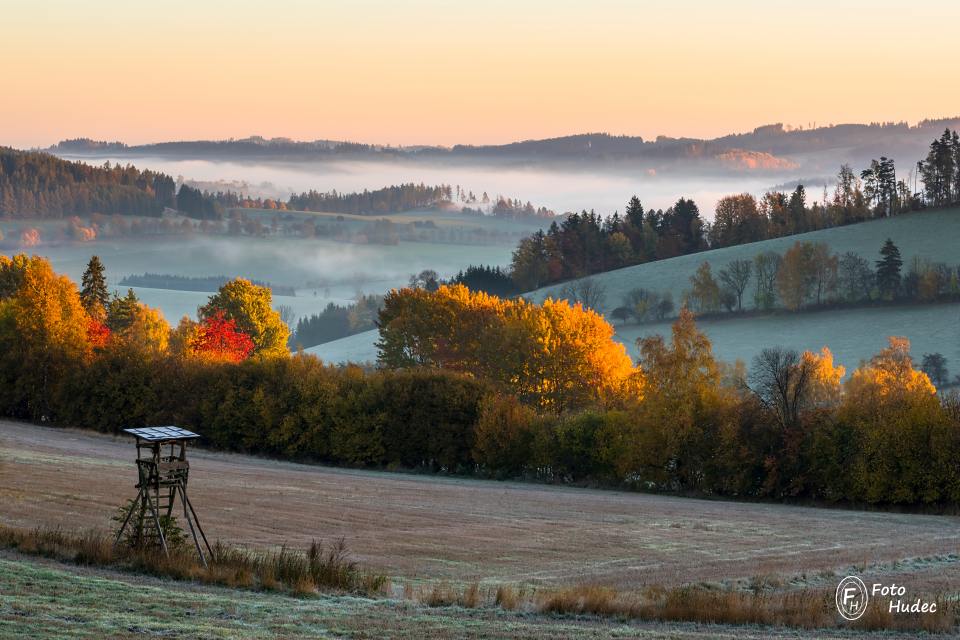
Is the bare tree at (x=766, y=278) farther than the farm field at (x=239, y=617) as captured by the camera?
Yes

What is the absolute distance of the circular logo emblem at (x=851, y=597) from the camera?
86.3ft

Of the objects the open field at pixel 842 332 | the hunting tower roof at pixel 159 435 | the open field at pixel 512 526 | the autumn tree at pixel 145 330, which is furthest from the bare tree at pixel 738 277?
the hunting tower roof at pixel 159 435

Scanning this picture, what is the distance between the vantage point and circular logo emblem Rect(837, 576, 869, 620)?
86.3 feet

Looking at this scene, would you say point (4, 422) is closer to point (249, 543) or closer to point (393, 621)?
point (249, 543)

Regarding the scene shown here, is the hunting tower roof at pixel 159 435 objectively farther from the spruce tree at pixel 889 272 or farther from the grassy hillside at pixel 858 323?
the spruce tree at pixel 889 272

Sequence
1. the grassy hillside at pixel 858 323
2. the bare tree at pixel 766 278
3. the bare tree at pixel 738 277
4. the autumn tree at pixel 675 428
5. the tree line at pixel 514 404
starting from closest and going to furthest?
the tree line at pixel 514 404, the autumn tree at pixel 675 428, the grassy hillside at pixel 858 323, the bare tree at pixel 766 278, the bare tree at pixel 738 277

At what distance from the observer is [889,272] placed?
172 metres

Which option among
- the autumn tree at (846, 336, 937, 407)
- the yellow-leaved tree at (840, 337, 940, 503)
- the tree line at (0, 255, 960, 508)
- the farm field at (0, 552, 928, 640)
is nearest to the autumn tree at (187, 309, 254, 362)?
the tree line at (0, 255, 960, 508)

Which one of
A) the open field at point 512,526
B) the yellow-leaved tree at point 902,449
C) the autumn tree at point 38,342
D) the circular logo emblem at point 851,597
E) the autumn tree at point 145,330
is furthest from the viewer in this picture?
the autumn tree at point 145,330

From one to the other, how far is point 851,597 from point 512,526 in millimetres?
20016

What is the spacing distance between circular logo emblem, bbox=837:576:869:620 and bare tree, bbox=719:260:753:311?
15646cm

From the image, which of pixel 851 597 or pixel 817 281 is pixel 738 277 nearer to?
pixel 817 281

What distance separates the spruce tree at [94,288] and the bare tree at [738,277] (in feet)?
320

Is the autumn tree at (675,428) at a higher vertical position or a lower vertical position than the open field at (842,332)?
lower
